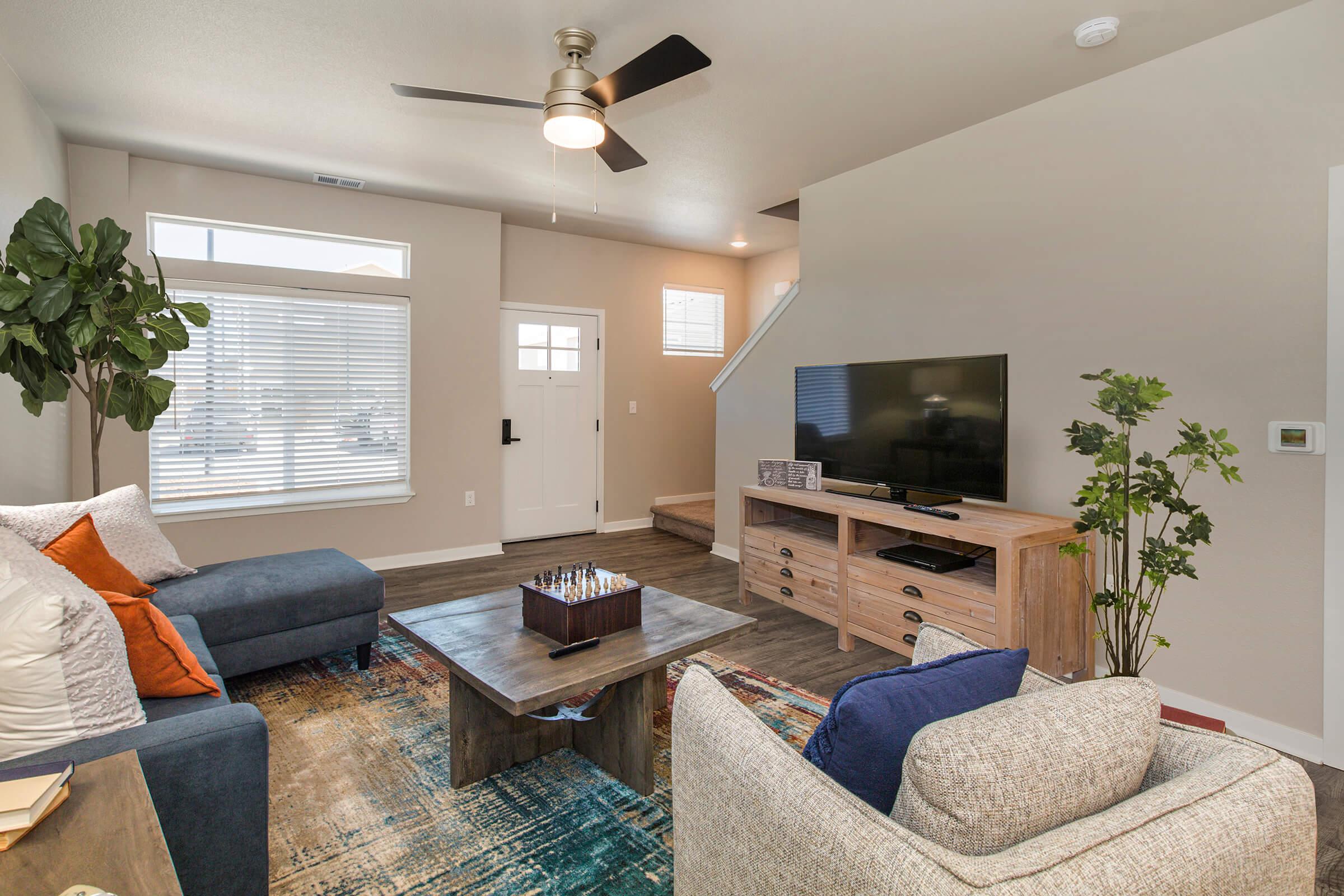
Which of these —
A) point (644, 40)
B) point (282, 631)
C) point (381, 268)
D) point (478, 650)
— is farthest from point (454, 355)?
point (478, 650)

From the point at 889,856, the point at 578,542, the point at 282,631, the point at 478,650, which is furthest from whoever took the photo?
the point at 578,542

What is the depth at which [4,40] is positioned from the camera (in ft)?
8.59

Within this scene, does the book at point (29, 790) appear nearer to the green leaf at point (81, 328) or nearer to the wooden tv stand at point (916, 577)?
the green leaf at point (81, 328)

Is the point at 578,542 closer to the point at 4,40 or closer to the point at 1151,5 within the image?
the point at 4,40

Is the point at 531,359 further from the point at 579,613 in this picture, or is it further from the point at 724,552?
the point at 579,613

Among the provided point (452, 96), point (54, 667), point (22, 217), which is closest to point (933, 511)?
point (452, 96)

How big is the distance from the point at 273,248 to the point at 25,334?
2.01 meters

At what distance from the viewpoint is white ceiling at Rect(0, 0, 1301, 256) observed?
Answer: 240 centimetres

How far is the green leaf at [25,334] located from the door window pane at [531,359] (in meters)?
3.22

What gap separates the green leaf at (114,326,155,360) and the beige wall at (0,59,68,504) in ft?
1.78

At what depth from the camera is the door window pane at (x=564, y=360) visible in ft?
18.8

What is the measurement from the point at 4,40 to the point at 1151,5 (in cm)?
428

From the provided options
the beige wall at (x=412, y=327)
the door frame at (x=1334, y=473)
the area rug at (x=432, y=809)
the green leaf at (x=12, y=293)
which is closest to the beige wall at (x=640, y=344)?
the beige wall at (x=412, y=327)

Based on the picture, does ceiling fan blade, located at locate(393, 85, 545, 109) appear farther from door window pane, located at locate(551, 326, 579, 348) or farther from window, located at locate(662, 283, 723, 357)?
window, located at locate(662, 283, 723, 357)
